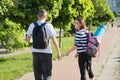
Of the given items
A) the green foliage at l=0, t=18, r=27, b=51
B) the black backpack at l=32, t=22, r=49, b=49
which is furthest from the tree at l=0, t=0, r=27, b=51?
the black backpack at l=32, t=22, r=49, b=49

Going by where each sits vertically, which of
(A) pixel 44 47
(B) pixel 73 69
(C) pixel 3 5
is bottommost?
(B) pixel 73 69

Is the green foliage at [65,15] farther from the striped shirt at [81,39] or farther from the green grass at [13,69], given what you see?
the striped shirt at [81,39]

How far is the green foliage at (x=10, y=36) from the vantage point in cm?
1731

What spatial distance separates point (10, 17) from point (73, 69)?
481cm

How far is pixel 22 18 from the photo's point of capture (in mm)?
17906

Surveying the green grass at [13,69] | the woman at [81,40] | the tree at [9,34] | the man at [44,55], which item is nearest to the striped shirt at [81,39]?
the woman at [81,40]

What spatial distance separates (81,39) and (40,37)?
1226 mm

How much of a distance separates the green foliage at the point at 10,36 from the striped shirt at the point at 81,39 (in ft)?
25.9

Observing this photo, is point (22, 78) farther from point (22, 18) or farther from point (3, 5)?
point (22, 18)

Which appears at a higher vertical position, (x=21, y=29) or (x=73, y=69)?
(x=21, y=29)

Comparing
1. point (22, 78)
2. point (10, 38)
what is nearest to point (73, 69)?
point (22, 78)

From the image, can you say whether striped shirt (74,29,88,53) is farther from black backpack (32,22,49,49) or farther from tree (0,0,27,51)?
tree (0,0,27,51)

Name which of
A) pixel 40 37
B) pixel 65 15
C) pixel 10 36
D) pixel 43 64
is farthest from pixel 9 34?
pixel 40 37

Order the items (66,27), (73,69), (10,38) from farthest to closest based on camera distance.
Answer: (66,27) < (10,38) < (73,69)
